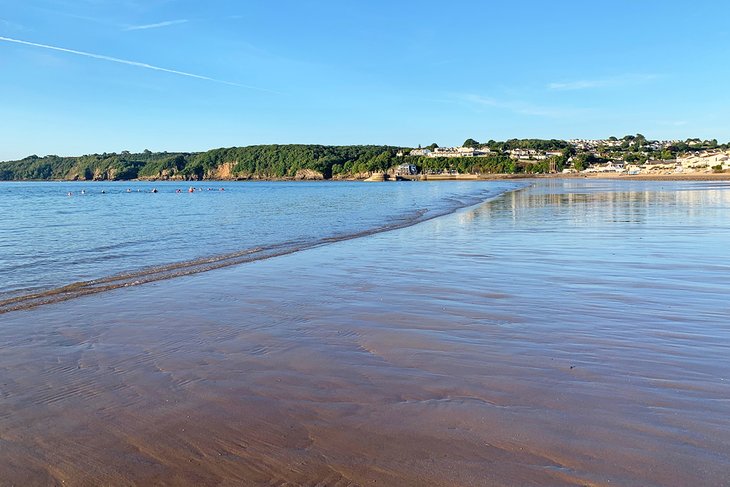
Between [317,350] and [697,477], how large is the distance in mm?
3371

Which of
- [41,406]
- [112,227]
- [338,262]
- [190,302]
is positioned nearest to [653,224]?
[338,262]

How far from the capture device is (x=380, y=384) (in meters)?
4.39

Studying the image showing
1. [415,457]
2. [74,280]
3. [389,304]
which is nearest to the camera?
[415,457]

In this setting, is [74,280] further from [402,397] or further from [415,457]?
[415,457]

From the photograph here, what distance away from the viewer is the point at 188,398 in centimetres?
421

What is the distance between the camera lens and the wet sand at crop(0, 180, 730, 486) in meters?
3.14

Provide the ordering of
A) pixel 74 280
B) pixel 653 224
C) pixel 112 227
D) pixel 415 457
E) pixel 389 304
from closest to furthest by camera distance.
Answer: pixel 415 457, pixel 389 304, pixel 74 280, pixel 653 224, pixel 112 227

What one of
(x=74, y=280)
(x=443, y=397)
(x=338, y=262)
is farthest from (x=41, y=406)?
(x=338, y=262)

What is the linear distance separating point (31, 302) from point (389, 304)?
5498mm

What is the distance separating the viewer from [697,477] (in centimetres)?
286

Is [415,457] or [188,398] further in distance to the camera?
[188,398]

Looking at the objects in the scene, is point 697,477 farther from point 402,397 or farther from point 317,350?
point 317,350

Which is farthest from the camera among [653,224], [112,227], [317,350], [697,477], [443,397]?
[112,227]

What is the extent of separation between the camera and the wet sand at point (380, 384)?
3145mm
